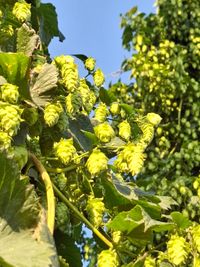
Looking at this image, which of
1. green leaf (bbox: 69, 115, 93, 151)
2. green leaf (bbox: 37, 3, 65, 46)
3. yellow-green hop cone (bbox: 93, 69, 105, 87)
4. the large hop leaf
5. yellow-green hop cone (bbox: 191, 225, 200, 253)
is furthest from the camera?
green leaf (bbox: 37, 3, 65, 46)

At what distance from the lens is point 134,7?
6.37 meters

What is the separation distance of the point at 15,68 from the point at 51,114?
8cm

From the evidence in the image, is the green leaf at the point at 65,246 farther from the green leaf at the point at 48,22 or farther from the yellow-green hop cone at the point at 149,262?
the green leaf at the point at 48,22

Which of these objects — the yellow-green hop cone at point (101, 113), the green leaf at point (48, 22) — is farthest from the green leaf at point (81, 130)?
the green leaf at point (48, 22)

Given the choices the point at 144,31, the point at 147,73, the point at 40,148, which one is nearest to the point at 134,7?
the point at 144,31

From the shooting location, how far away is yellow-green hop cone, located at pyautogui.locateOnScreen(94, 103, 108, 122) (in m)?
1.16

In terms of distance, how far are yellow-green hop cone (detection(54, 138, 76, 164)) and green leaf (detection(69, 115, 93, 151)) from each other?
3.8 inches

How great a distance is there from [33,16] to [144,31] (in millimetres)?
4841

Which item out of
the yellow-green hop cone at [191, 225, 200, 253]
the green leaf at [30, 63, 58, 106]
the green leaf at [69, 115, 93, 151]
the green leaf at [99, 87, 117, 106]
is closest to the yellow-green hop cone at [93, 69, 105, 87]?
the green leaf at [99, 87, 117, 106]

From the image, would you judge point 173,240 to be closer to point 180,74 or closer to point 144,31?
point 180,74

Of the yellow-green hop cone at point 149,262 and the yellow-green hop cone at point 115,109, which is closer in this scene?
the yellow-green hop cone at point 149,262

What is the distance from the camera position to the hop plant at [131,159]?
0.95 meters

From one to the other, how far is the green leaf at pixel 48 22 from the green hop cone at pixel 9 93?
0.61 m

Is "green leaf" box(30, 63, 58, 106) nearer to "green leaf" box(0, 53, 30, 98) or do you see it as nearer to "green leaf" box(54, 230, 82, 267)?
"green leaf" box(0, 53, 30, 98)
